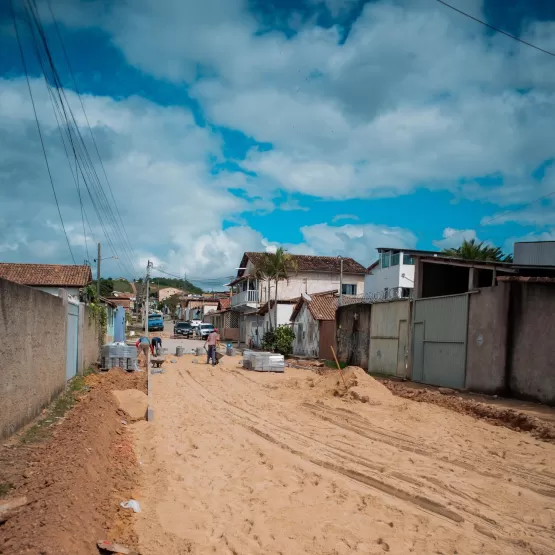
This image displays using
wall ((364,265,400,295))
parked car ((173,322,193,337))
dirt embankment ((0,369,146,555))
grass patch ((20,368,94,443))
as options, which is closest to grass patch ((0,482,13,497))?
dirt embankment ((0,369,146,555))

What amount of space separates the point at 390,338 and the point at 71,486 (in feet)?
55.3

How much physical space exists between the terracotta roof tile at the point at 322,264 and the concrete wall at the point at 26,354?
39.7m

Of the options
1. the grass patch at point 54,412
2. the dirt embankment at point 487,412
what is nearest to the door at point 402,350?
the dirt embankment at point 487,412

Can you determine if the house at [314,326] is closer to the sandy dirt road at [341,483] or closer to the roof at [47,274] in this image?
the roof at [47,274]

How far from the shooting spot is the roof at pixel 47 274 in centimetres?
3969

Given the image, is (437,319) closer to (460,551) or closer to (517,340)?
(517,340)

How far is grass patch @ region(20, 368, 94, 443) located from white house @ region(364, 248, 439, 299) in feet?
91.6

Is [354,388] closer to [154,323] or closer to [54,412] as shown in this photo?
[54,412]

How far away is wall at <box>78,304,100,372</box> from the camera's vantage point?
17406 millimetres

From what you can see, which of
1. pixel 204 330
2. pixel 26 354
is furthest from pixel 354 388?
pixel 204 330

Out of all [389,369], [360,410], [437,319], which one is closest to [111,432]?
[360,410]

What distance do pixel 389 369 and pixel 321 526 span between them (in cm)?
1600

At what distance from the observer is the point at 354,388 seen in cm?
1459

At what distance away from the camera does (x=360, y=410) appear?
12.7 metres
